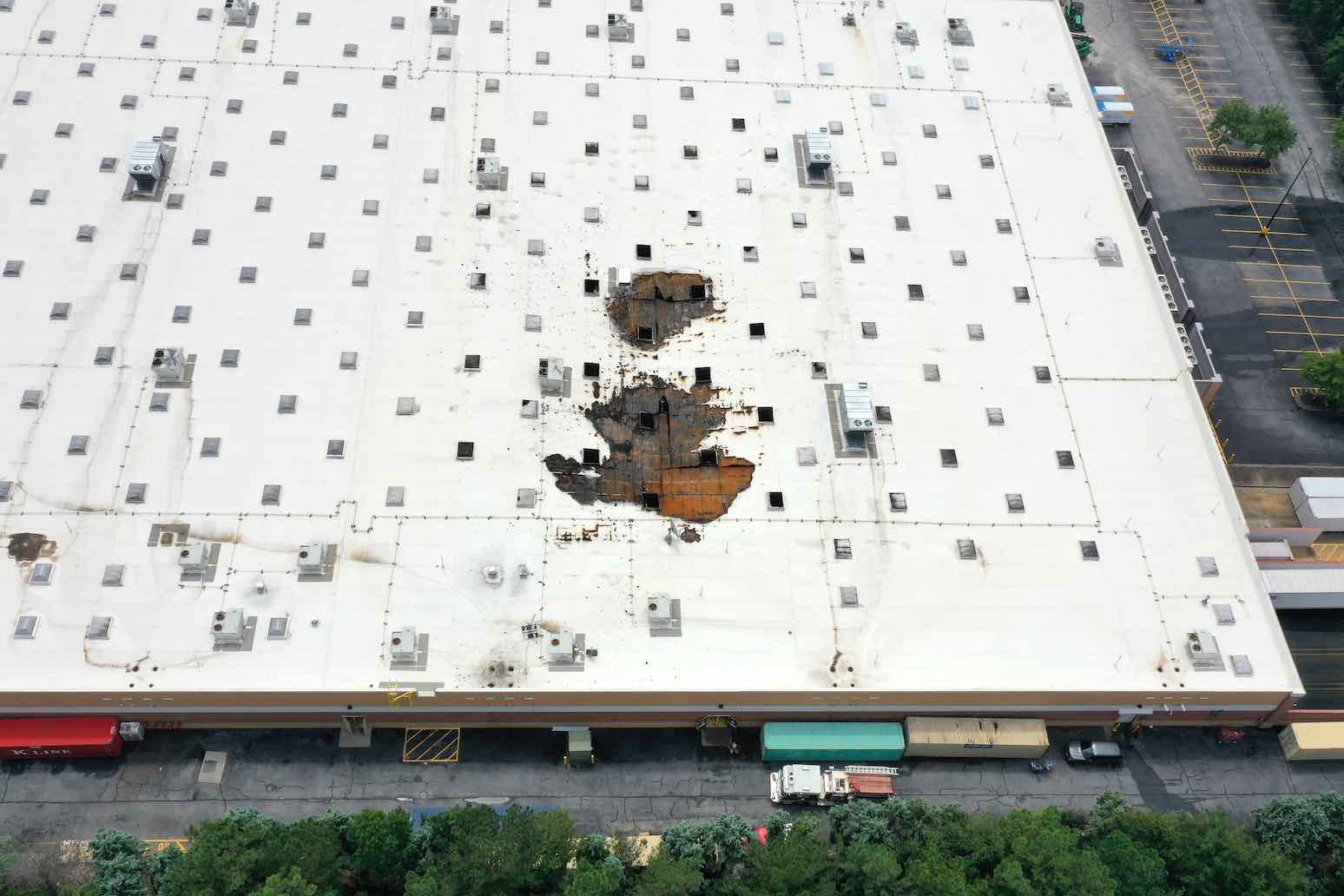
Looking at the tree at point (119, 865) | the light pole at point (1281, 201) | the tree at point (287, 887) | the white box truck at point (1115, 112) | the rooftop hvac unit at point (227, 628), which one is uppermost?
the white box truck at point (1115, 112)

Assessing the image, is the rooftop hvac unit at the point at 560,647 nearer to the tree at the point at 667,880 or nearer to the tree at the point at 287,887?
the tree at the point at 667,880

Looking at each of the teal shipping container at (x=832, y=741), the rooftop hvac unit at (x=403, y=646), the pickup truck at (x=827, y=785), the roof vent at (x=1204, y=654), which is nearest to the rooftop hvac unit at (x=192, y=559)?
the rooftop hvac unit at (x=403, y=646)

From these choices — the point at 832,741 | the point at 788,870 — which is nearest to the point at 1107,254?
the point at 832,741

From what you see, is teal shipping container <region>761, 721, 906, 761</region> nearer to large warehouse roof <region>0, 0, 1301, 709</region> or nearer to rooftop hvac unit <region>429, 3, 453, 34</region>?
large warehouse roof <region>0, 0, 1301, 709</region>

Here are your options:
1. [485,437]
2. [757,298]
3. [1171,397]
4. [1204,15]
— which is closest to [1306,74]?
[1204,15]

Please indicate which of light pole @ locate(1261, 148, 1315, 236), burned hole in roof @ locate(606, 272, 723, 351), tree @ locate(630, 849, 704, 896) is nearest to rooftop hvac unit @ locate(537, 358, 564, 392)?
burned hole in roof @ locate(606, 272, 723, 351)

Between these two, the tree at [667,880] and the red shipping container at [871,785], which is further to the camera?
the red shipping container at [871,785]

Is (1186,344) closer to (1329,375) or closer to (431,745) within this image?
(1329,375)
